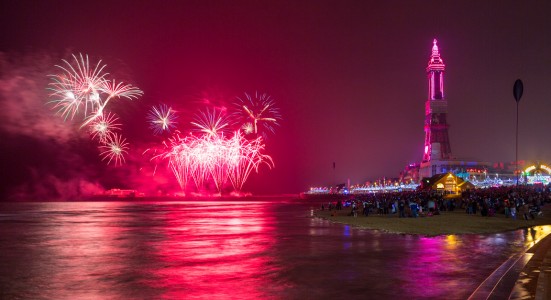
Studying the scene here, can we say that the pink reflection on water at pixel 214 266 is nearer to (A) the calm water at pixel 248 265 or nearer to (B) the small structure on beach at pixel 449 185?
(A) the calm water at pixel 248 265

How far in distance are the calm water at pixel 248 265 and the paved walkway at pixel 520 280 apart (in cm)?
30

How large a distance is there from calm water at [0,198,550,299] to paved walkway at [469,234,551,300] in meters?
0.30

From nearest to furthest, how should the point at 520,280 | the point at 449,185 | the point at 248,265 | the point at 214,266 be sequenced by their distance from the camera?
the point at 520,280 < the point at 214,266 < the point at 248,265 < the point at 449,185

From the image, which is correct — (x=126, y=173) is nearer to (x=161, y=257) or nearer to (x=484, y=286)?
(x=161, y=257)

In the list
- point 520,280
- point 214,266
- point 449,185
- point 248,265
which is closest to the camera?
point 520,280

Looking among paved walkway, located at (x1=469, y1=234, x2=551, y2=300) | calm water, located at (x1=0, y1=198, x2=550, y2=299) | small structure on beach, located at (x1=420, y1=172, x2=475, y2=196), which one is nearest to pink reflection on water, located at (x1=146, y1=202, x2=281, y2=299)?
calm water, located at (x1=0, y1=198, x2=550, y2=299)

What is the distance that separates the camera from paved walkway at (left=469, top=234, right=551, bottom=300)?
9.68m

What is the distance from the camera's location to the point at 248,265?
1375 cm

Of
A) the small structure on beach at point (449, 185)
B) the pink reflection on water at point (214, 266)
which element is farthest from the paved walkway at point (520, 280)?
the small structure on beach at point (449, 185)

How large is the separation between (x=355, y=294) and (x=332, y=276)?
78.8 inches

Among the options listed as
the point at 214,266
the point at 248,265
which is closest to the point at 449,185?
the point at 248,265

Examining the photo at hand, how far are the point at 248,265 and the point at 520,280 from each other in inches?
257

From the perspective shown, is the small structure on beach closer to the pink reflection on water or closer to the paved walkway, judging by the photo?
the pink reflection on water

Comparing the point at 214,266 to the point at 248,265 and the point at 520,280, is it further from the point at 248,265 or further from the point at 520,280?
the point at 520,280
